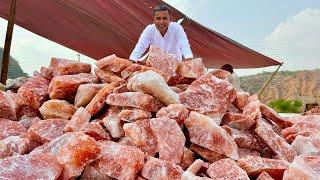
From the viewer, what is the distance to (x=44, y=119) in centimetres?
253

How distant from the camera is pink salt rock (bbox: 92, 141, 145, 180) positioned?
190cm

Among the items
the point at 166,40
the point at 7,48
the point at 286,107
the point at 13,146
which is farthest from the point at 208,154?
the point at 286,107

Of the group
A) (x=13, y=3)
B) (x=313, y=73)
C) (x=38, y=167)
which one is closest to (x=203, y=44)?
(x=13, y=3)

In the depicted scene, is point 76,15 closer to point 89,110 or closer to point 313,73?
point 89,110

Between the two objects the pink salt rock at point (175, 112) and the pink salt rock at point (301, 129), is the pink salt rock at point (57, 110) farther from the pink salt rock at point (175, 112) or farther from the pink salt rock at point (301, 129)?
the pink salt rock at point (301, 129)

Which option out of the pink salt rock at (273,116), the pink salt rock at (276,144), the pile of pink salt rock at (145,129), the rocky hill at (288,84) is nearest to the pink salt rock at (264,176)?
the pile of pink salt rock at (145,129)

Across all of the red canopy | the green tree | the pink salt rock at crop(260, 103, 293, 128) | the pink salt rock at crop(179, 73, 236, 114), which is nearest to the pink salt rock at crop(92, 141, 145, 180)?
the pink salt rock at crop(179, 73, 236, 114)

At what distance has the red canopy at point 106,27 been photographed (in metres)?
5.29

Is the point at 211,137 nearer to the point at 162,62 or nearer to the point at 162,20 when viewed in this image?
the point at 162,62

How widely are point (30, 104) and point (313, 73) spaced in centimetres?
1951

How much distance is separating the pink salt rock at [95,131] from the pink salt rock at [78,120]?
7cm

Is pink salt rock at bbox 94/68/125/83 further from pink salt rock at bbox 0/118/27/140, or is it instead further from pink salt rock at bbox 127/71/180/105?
pink salt rock at bbox 0/118/27/140

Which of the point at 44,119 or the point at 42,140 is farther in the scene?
the point at 44,119

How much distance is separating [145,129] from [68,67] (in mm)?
863
